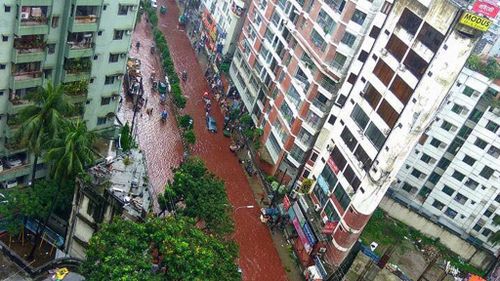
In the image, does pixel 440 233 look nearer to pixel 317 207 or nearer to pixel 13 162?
pixel 317 207

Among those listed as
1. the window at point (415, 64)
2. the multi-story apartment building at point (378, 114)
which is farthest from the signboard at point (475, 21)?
the window at point (415, 64)

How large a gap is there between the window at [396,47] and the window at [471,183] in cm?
2233

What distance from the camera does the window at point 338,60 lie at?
50156 mm

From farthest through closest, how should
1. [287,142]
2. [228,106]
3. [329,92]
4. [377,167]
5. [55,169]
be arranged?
[228,106], [287,142], [329,92], [377,167], [55,169]

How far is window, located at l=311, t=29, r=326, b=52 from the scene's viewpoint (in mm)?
51688

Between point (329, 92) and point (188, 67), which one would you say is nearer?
point (329, 92)

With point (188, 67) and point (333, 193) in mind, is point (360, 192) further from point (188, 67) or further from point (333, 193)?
point (188, 67)

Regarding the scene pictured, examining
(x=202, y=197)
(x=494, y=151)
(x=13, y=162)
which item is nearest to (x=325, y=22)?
(x=494, y=151)

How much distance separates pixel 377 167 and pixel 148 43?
53435 millimetres

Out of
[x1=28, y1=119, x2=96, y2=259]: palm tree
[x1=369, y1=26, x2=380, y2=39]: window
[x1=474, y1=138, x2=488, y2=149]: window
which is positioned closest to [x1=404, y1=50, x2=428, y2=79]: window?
[x1=369, y1=26, x2=380, y2=39]: window

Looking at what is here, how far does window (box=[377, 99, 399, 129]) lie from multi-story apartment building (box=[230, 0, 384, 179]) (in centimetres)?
820

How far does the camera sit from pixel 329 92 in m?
51.7

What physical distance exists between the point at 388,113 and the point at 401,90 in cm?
227

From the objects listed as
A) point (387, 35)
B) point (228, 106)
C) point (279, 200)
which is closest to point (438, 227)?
point (279, 200)
